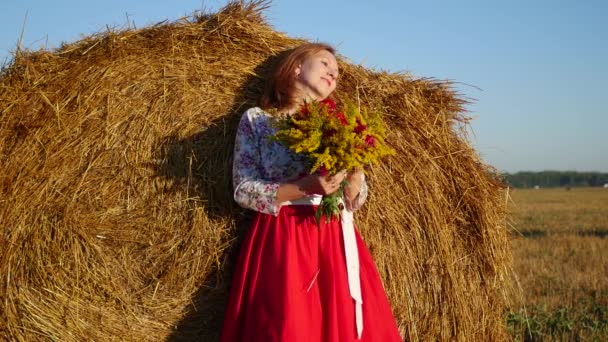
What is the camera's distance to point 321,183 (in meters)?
2.47

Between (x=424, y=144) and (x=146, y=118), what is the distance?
1440 mm

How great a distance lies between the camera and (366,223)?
3.24m

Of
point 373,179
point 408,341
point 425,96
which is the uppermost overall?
point 425,96

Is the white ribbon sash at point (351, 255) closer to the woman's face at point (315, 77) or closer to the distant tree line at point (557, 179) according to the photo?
the woman's face at point (315, 77)

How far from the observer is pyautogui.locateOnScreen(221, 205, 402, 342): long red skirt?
2486 millimetres

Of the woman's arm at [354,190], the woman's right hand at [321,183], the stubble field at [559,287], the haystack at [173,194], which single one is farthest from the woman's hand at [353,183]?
the stubble field at [559,287]

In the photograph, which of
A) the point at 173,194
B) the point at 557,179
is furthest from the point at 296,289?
the point at 557,179

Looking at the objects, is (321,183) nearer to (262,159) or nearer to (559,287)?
(262,159)

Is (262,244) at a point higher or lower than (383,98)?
lower

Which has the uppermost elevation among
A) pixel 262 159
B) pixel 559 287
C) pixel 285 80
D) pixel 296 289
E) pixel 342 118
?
pixel 285 80

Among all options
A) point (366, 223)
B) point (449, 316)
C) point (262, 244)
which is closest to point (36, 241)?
point (262, 244)

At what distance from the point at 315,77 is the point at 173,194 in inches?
33.7

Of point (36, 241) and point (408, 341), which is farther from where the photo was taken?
point (408, 341)

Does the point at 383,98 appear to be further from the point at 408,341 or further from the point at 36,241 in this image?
the point at 36,241
